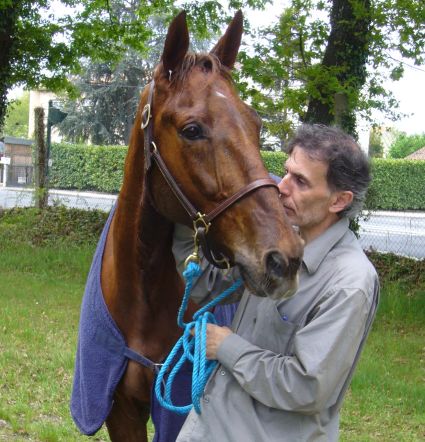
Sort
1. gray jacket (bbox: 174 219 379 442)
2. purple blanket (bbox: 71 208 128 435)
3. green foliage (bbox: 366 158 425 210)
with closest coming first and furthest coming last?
gray jacket (bbox: 174 219 379 442) < purple blanket (bbox: 71 208 128 435) < green foliage (bbox: 366 158 425 210)

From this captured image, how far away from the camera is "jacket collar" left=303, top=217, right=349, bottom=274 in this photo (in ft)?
6.48

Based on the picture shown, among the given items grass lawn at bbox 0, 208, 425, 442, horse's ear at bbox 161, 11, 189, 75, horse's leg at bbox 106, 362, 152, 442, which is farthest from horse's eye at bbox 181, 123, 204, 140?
grass lawn at bbox 0, 208, 425, 442

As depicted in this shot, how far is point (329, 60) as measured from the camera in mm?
8984

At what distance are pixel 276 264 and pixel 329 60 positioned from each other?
25.4 ft

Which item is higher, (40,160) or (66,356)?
(66,356)

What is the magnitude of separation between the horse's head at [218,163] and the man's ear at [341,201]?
10.6 inches

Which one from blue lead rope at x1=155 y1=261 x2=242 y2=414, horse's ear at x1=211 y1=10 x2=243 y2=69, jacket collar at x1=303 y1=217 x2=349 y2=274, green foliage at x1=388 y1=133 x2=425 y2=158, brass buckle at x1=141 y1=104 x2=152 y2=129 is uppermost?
horse's ear at x1=211 y1=10 x2=243 y2=69

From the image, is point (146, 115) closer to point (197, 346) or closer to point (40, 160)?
point (197, 346)

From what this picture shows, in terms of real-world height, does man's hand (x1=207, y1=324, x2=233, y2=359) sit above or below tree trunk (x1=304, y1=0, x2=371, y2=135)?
below

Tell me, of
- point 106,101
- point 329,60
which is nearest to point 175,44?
point 329,60

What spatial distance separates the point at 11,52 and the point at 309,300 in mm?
10841

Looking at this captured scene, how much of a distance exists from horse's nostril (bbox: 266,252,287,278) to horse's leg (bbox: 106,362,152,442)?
109 cm

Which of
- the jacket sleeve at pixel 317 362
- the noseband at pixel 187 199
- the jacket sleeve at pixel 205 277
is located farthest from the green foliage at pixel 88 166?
the jacket sleeve at pixel 317 362

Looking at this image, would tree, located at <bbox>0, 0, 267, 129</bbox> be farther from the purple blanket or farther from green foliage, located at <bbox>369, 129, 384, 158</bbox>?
the purple blanket
